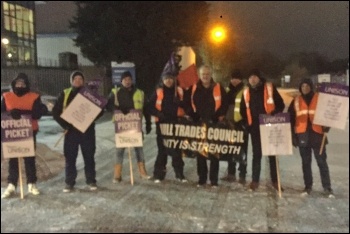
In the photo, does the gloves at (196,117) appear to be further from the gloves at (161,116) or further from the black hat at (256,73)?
the black hat at (256,73)

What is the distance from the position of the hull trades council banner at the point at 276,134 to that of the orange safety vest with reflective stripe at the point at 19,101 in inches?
134

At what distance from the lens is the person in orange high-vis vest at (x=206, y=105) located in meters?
→ 8.92

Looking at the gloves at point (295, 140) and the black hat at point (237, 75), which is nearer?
the gloves at point (295, 140)

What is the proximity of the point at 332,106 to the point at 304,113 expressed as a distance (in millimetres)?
416

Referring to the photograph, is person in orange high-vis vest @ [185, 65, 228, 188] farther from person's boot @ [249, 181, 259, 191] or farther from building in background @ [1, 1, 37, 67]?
building in background @ [1, 1, 37, 67]

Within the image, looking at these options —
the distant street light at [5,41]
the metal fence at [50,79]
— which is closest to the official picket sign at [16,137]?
the metal fence at [50,79]

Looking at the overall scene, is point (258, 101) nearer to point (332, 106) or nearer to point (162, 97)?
point (332, 106)

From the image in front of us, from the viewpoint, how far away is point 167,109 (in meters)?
9.38

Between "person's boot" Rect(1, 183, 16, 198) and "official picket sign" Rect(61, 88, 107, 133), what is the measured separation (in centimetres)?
127

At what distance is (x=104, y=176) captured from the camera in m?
10.2

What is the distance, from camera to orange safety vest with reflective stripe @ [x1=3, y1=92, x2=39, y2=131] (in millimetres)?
8447

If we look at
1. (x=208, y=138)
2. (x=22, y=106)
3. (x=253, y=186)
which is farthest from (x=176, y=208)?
(x=22, y=106)

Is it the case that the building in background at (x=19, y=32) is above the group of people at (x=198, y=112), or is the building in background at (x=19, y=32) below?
above

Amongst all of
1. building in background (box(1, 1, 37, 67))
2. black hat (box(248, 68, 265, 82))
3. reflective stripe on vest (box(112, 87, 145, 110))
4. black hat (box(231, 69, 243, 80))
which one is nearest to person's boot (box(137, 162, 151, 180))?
reflective stripe on vest (box(112, 87, 145, 110))
